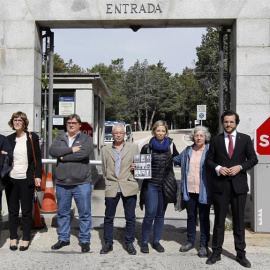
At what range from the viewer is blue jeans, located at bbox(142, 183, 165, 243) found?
5.39 m

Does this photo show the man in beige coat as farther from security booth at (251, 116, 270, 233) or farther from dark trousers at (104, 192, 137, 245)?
security booth at (251, 116, 270, 233)

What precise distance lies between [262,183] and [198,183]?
134 cm

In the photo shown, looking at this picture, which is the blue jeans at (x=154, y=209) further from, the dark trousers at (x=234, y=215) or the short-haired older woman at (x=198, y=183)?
the dark trousers at (x=234, y=215)

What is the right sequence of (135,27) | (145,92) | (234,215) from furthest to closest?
(145,92) → (135,27) → (234,215)

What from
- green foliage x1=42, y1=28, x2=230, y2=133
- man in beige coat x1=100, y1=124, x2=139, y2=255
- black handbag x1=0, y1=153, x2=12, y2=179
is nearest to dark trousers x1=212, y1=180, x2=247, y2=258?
man in beige coat x1=100, y1=124, x2=139, y2=255

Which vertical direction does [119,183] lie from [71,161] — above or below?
below

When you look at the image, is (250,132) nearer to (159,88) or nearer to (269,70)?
(269,70)

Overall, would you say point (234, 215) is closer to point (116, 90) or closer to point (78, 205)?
point (78, 205)

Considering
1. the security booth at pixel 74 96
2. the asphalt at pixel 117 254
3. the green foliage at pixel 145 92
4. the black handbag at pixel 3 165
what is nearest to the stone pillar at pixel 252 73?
the asphalt at pixel 117 254

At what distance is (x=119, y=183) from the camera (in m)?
5.39

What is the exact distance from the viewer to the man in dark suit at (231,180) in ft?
16.3

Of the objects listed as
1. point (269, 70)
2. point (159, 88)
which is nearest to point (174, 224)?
point (269, 70)

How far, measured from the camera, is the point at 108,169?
17.9 feet

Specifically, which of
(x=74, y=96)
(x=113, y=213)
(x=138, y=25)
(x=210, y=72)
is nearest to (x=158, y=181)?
(x=113, y=213)
